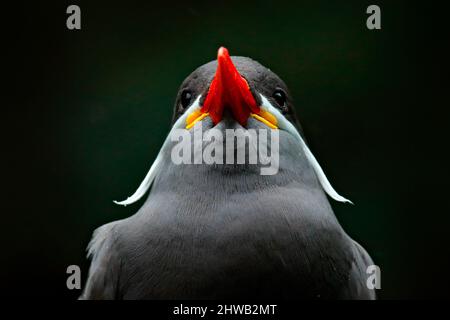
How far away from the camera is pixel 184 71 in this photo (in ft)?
13.3

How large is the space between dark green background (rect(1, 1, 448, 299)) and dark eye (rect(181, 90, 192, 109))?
1.89 ft

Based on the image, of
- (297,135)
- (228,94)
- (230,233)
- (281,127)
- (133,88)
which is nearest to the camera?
(230,233)

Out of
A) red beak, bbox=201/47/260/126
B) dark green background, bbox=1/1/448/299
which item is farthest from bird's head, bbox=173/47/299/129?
dark green background, bbox=1/1/448/299

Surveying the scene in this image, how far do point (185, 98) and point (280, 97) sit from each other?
50 centimetres

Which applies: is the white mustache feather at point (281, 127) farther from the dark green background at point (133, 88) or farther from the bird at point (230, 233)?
the dark green background at point (133, 88)

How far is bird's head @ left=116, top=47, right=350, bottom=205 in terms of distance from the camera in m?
2.96

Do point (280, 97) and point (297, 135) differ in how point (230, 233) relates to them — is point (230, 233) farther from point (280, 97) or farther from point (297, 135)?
point (280, 97)

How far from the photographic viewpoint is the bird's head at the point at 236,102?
117 inches

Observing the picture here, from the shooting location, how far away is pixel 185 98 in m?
3.40

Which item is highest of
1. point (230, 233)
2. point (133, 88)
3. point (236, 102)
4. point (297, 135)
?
point (133, 88)

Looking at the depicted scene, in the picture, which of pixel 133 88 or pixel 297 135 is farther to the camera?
pixel 133 88

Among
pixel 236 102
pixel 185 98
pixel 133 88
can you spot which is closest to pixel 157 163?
pixel 185 98

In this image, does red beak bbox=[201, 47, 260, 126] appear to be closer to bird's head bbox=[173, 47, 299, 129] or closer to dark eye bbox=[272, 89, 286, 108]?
bird's head bbox=[173, 47, 299, 129]
